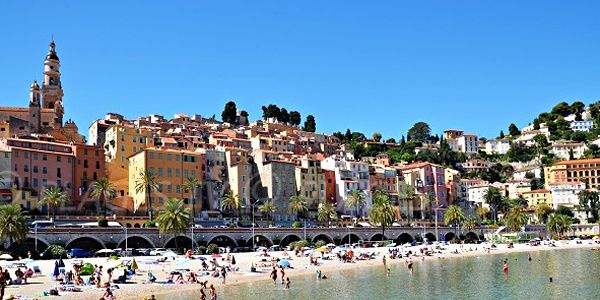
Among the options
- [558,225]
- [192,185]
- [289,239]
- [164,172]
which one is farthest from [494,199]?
[164,172]

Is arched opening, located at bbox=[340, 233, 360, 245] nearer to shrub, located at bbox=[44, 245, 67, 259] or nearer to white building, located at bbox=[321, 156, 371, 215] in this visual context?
white building, located at bbox=[321, 156, 371, 215]

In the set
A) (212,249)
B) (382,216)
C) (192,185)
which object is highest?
(192,185)

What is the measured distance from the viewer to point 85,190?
9094 cm

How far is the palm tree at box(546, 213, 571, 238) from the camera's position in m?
124

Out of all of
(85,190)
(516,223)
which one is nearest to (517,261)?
(516,223)

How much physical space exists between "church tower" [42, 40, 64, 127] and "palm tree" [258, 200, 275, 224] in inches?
1608

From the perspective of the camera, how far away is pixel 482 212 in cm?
13925

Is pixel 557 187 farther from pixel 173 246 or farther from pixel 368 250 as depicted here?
pixel 173 246

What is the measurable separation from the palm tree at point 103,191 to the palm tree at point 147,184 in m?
3.39

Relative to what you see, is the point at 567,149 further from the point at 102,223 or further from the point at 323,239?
the point at 102,223

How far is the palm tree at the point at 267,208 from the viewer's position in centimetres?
9706

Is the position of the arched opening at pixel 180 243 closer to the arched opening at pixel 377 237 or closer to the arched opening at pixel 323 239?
the arched opening at pixel 323 239

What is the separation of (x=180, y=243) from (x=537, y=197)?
331 feet

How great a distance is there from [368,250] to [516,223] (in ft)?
146
